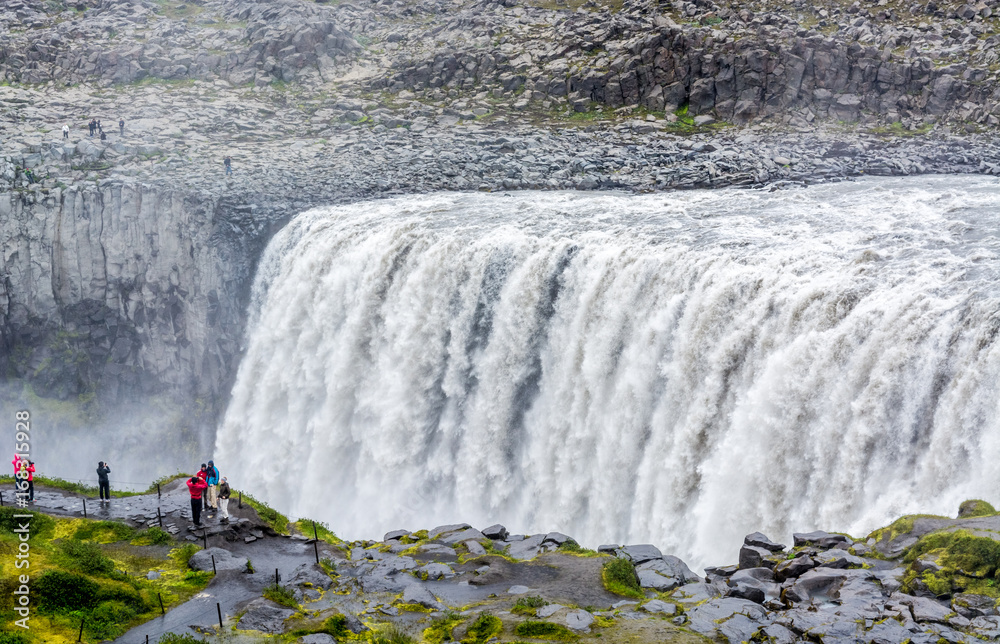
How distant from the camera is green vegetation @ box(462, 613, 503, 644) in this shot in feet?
50.4

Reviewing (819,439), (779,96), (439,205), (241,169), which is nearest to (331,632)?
(819,439)

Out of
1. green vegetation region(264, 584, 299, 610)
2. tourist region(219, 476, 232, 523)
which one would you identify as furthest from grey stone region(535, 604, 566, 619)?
tourist region(219, 476, 232, 523)

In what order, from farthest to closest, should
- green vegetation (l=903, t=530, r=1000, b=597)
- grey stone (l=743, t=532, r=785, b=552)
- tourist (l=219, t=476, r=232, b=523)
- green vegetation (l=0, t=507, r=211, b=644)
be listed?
tourist (l=219, t=476, r=232, b=523)
grey stone (l=743, t=532, r=785, b=552)
green vegetation (l=0, t=507, r=211, b=644)
green vegetation (l=903, t=530, r=1000, b=597)

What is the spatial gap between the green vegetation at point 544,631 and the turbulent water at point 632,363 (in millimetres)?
7842

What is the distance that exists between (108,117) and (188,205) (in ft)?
61.5

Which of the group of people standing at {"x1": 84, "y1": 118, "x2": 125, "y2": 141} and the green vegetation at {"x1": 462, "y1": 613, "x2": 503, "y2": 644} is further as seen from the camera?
the group of people standing at {"x1": 84, "y1": 118, "x2": 125, "y2": 141}

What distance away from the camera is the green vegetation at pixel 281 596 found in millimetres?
17328

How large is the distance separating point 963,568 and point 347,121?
5185 cm

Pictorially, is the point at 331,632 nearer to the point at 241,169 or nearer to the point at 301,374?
the point at 301,374

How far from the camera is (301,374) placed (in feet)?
125

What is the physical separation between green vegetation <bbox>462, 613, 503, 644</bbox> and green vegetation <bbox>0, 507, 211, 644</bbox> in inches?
247

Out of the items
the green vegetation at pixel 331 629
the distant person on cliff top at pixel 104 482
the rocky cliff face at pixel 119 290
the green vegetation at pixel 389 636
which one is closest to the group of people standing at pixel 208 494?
the distant person on cliff top at pixel 104 482

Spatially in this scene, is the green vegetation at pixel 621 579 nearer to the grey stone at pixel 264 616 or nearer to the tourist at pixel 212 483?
the grey stone at pixel 264 616

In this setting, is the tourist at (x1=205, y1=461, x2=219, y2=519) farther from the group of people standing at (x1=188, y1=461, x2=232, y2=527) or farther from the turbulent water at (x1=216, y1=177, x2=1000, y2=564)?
the turbulent water at (x1=216, y1=177, x2=1000, y2=564)
